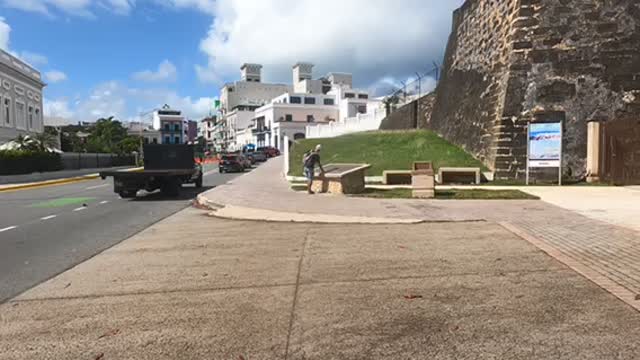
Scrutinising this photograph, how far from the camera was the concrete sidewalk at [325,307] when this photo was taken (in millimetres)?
4887

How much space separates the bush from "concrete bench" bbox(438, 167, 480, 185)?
27.7 metres

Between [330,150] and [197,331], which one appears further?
[330,150]

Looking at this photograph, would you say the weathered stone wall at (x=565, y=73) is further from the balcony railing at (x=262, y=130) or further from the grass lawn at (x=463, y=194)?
the balcony railing at (x=262, y=130)

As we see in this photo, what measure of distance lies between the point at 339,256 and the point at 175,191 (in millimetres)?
14436

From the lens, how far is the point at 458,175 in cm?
2220

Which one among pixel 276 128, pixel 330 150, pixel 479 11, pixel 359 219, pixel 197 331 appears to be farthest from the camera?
pixel 276 128

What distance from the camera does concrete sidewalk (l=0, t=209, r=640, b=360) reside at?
4.89m

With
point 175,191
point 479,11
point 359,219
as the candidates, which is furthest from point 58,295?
point 479,11

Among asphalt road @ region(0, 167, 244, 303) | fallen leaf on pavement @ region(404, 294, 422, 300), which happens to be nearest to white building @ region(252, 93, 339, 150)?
asphalt road @ region(0, 167, 244, 303)

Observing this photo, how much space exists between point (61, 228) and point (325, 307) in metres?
9.38

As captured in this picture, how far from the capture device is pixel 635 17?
23.0 metres

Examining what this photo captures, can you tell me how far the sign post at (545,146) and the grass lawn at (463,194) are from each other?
11.4 feet

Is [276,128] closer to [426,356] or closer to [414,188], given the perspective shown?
[414,188]

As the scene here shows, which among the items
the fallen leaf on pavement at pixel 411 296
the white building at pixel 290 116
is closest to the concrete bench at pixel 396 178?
the fallen leaf on pavement at pixel 411 296
